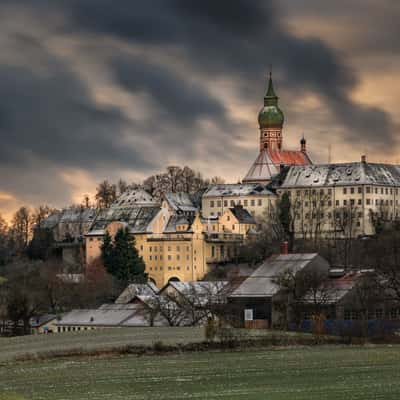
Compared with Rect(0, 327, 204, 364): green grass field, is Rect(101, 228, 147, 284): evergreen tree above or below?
above

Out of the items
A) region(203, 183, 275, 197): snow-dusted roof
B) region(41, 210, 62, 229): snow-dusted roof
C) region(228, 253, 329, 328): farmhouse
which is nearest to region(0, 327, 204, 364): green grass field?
region(228, 253, 329, 328): farmhouse

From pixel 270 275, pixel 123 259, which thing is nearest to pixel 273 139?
pixel 123 259

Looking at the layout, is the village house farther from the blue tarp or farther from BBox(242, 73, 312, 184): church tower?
the blue tarp

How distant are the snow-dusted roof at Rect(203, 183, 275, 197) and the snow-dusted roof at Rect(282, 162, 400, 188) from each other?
2.68 m

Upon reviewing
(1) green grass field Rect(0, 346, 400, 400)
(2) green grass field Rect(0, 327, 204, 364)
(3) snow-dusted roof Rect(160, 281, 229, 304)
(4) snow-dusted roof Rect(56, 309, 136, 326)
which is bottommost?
(1) green grass field Rect(0, 346, 400, 400)

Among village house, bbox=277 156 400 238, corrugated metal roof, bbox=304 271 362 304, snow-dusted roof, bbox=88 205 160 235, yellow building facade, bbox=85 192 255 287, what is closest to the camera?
corrugated metal roof, bbox=304 271 362 304

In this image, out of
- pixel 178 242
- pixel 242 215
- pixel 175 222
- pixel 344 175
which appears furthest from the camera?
pixel 344 175

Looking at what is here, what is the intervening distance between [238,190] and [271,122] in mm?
27422

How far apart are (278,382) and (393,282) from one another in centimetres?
3030

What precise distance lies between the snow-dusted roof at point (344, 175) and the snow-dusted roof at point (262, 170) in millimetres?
6469

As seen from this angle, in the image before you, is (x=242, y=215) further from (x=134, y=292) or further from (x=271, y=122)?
(x=134, y=292)

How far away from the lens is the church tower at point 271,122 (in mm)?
182625

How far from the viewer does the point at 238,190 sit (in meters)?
158

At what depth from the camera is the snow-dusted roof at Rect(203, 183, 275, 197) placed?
15625 centimetres
